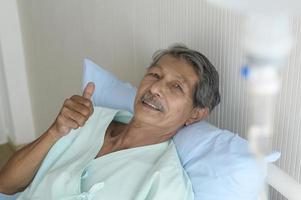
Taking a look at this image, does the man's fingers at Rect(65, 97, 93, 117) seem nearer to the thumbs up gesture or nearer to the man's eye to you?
the thumbs up gesture

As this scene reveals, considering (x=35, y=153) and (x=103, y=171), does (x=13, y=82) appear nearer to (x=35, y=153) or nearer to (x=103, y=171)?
(x=35, y=153)

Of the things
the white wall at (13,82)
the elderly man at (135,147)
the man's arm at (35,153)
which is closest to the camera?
the elderly man at (135,147)

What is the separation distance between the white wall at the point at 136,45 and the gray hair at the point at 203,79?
0.04m

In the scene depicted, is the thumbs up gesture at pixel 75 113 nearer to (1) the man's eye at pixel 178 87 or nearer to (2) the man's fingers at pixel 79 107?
(2) the man's fingers at pixel 79 107

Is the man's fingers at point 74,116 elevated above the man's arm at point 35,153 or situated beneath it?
elevated above

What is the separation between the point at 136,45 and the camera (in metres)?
1.82

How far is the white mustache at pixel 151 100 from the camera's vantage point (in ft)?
4.63

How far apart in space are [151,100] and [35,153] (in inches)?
17.3

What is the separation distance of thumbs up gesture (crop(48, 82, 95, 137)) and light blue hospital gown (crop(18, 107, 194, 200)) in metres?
0.11

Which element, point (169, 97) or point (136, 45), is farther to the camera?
point (136, 45)

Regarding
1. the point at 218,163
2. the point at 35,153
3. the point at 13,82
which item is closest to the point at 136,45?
the point at 35,153

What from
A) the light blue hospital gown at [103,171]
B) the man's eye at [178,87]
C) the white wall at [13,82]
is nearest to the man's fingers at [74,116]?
the light blue hospital gown at [103,171]

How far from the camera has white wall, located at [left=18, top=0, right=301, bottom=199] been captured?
1.23 metres

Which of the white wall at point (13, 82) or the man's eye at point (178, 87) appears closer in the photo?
the man's eye at point (178, 87)
